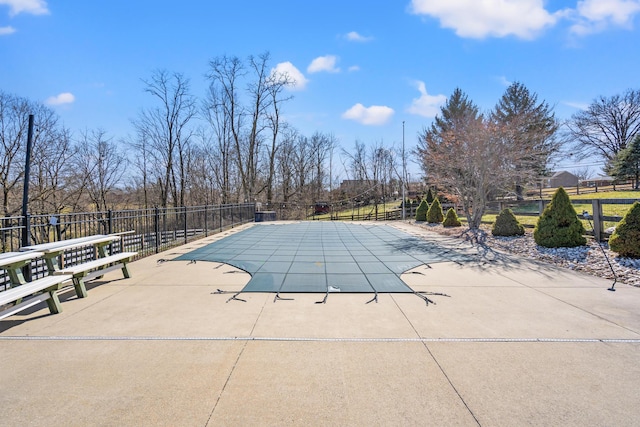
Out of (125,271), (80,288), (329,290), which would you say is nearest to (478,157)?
(329,290)

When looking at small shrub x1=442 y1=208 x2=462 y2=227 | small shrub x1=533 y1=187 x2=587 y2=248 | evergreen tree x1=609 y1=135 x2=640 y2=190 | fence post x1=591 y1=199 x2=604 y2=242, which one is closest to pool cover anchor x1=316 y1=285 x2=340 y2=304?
small shrub x1=533 y1=187 x2=587 y2=248

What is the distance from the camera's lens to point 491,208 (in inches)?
507

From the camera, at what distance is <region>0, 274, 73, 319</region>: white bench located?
289cm

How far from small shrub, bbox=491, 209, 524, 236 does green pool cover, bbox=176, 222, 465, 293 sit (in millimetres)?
2356

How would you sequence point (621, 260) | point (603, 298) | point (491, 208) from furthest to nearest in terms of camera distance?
point (491, 208) < point (621, 260) < point (603, 298)

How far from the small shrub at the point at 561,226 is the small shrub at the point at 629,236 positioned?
1.10 metres

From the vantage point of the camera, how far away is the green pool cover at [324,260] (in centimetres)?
473

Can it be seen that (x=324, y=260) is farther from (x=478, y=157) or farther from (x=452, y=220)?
(x=452, y=220)

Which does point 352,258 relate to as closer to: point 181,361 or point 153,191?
point 181,361

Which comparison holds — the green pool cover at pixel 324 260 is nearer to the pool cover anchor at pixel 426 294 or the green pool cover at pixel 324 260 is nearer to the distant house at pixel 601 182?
the pool cover anchor at pixel 426 294

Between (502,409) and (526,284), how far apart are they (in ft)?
11.8

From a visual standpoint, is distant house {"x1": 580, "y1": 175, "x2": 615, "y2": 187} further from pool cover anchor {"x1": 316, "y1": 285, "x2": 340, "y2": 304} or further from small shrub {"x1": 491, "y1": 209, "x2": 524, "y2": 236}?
pool cover anchor {"x1": 316, "y1": 285, "x2": 340, "y2": 304}

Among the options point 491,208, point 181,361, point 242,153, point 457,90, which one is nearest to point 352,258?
point 181,361

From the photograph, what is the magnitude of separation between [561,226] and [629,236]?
149cm
